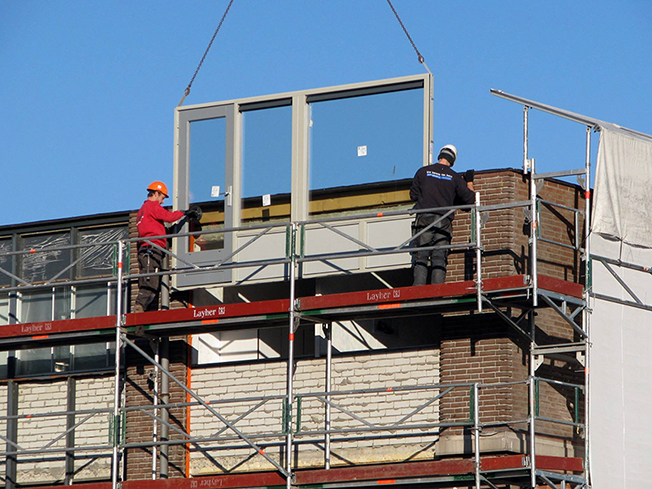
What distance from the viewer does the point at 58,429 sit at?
74.4 ft

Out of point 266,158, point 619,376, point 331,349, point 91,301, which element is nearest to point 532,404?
point 619,376

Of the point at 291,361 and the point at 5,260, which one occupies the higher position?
the point at 5,260

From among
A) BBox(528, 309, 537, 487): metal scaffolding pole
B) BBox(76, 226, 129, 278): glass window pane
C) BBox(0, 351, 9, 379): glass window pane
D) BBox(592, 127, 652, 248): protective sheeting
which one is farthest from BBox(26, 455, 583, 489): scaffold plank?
Result: BBox(76, 226, 129, 278): glass window pane

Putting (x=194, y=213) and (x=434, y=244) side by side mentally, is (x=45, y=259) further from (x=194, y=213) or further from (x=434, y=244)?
(x=434, y=244)

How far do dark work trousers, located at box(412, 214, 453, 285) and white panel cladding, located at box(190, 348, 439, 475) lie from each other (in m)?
1.24

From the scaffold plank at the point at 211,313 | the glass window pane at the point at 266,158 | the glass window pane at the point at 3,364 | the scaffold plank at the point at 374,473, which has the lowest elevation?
the scaffold plank at the point at 374,473

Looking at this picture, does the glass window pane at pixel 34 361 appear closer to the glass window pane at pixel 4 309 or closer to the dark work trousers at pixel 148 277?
Answer: the glass window pane at pixel 4 309

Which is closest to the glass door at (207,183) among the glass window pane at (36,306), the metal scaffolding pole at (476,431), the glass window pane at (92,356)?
the glass window pane at (92,356)

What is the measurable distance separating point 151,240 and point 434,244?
4406 mm

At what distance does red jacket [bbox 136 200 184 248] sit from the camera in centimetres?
2148

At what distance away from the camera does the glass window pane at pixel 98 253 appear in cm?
2316

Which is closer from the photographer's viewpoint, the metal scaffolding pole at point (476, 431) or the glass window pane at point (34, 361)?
the metal scaffolding pole at point (476, 431)

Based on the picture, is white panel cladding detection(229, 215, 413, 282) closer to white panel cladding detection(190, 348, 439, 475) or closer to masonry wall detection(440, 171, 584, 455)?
masonry wall detection(440, 171, 584, 455)

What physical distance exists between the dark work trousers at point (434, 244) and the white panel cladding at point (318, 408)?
1.24 metres
